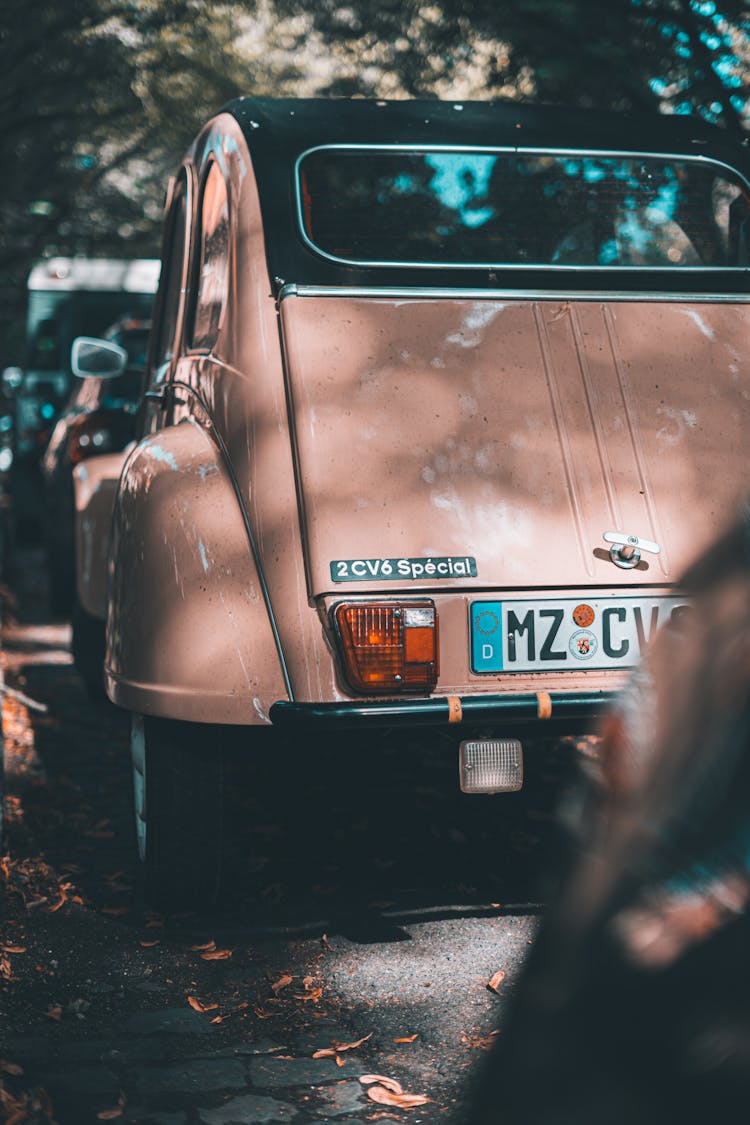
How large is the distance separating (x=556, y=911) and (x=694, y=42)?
332 inches

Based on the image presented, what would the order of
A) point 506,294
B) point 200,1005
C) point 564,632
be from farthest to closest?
point 506,294
point 564,632
point 200,1005

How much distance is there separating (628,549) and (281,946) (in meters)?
1.44

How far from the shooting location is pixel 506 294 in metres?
4.25

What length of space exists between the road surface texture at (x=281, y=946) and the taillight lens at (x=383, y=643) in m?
0.20

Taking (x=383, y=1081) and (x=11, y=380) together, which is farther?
(x=11, y=380)

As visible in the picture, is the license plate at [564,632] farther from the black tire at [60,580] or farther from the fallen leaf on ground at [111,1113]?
the black tire at [60,580]

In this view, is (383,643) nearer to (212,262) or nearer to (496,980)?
(496,980)

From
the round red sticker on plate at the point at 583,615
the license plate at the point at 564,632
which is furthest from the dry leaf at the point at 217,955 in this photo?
the round red sticker on plate at the point at 583,615

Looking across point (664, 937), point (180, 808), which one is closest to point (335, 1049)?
point (180, 808)

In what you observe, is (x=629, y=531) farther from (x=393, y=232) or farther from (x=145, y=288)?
(x=145, y=288)

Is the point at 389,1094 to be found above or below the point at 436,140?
below

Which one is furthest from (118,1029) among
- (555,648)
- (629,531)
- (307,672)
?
(629,531)

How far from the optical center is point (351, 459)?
150 inches

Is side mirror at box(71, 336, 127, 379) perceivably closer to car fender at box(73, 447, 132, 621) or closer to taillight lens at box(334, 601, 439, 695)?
car fender at box(73, 447, 132, 621)
